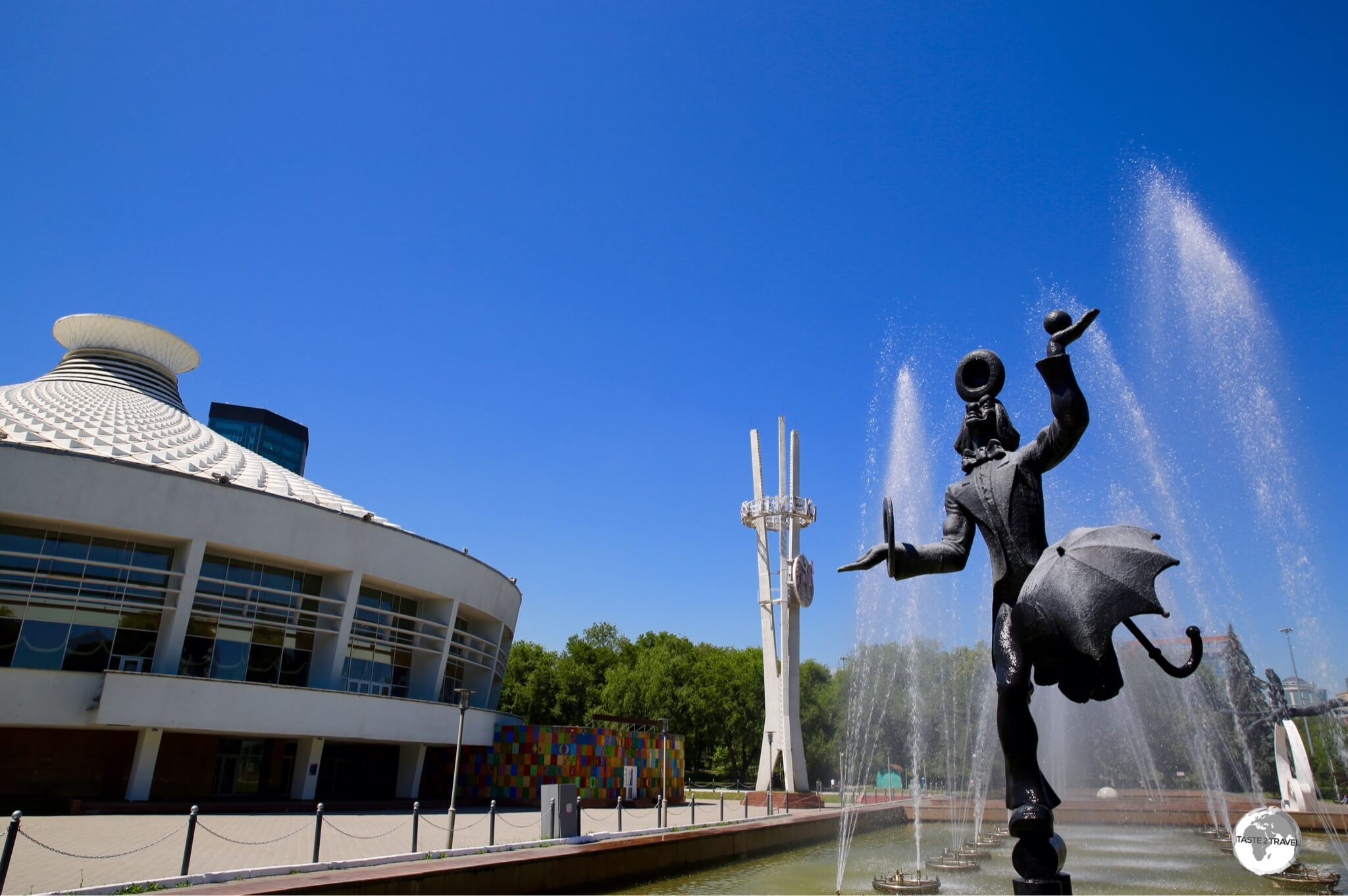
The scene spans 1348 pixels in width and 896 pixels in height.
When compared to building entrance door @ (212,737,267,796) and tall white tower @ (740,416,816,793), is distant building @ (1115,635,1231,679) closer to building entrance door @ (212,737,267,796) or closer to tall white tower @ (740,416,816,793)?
tall white tower @ (740,416,816,793)

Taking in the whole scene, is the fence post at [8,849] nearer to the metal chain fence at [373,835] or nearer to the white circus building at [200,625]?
the metal chain fence at [373,835]

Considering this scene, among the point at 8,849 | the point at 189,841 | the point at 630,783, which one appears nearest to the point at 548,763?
the point at 630,783

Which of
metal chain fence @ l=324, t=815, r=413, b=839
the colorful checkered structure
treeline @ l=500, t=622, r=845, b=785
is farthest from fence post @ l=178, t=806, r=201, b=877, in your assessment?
treeline @ l=500, t=622, r=845, b=785

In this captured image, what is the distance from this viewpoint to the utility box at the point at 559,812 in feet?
51.3

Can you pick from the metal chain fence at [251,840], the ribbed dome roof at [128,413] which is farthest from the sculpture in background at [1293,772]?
the ribbed dome roof at [128,413]

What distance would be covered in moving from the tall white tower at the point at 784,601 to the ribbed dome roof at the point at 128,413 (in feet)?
59.1

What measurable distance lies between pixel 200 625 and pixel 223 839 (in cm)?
1317

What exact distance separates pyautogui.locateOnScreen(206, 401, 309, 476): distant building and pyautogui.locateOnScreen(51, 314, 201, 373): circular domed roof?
91632 millimetres

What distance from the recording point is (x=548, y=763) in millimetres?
30250

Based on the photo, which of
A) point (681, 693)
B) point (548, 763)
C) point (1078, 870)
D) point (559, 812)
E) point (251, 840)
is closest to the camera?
point (1078, 870)

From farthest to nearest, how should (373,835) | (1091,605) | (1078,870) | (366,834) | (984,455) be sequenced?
(366,834), (373,835), (1078,870), (984,455), (1091,605)

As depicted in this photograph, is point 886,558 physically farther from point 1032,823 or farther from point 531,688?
point 531,688

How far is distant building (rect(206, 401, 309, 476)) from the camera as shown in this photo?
12925 centimetres

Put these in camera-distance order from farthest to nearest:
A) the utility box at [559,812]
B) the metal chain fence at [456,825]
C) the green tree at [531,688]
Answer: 1. the green tree at [531,688]
2. the metal chain fence at [456,825]
3. the utility box at [559,812]
